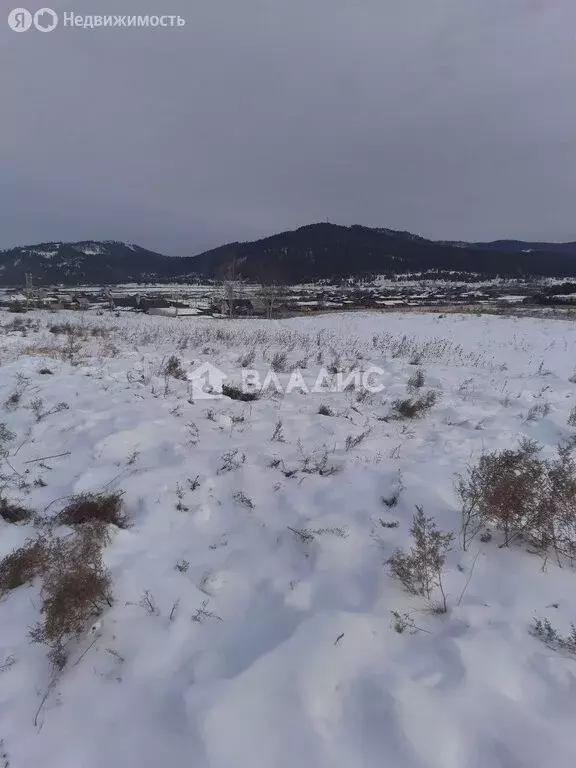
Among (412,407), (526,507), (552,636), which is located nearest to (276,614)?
(552,636)

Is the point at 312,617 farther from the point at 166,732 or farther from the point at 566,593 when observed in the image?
Answer: the point at 566,593

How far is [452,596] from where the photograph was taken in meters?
2.61

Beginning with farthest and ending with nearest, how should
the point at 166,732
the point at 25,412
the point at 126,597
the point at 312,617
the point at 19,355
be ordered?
the point at 19,355 < the point at 25,412 < the point at 126,597 < the point at 312,617 < the point at 166,732

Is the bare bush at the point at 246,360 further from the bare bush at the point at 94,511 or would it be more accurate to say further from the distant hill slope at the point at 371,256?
the distant hill slope at the point at 371,256

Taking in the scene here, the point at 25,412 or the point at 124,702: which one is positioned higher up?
the point at 25,412

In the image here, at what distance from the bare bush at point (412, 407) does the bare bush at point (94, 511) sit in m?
3.88

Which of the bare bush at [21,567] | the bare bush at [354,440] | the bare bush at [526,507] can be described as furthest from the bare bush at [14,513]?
the bare bush at [526,507]

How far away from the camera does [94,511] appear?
11.3 ft

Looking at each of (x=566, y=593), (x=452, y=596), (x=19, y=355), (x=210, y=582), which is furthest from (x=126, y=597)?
(x=19, y=355)

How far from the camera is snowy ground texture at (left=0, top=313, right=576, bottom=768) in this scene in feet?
6.20

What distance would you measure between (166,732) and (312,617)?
0.97 m

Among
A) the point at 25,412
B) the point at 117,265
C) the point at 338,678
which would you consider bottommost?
the point at 338,678

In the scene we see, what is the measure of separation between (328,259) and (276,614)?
169m

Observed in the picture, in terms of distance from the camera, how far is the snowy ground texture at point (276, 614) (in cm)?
189
